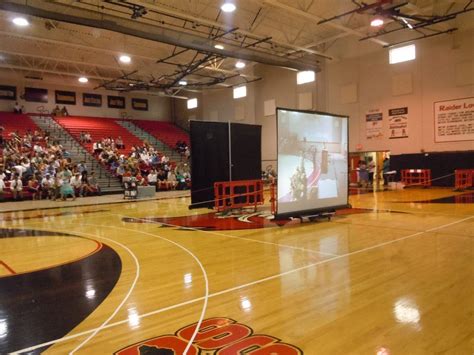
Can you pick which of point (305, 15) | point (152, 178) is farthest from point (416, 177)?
point (152, 178)

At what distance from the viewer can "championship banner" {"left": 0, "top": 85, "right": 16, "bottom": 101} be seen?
→ 75.5 feet

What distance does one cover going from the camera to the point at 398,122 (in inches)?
691

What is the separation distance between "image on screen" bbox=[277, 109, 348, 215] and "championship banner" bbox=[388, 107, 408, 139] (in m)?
9.59

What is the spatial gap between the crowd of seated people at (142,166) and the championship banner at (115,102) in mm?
6319

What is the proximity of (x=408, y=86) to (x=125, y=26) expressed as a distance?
11.8 m

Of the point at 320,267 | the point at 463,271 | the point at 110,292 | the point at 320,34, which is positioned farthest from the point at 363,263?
the point at 320,34

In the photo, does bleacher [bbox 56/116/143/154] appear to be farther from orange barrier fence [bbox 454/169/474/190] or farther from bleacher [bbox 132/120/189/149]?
orange barrier fence [bbox 454/169/474/190]

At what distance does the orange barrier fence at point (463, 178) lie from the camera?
1498 centimetres

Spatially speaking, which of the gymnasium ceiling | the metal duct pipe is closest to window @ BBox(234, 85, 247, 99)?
the gymnasium ceiling

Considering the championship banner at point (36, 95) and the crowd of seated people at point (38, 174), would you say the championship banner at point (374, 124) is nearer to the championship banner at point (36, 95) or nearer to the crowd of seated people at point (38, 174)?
the crowd of seated people at point (38, 174)

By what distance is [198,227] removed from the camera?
8133 mm

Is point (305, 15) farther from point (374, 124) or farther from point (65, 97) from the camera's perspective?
point (65, 97)

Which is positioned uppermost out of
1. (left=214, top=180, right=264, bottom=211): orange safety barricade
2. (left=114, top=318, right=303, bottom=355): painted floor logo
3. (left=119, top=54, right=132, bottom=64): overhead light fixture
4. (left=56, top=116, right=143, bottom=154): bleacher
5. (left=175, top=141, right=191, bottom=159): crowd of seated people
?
(left=119, top=54, right=132, bottom=64): overhead light fixture

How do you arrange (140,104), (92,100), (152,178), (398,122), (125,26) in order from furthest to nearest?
1. (140,104)
2. (92,100)
3. (152,178)
4. (398,122)
5. (125,26)
